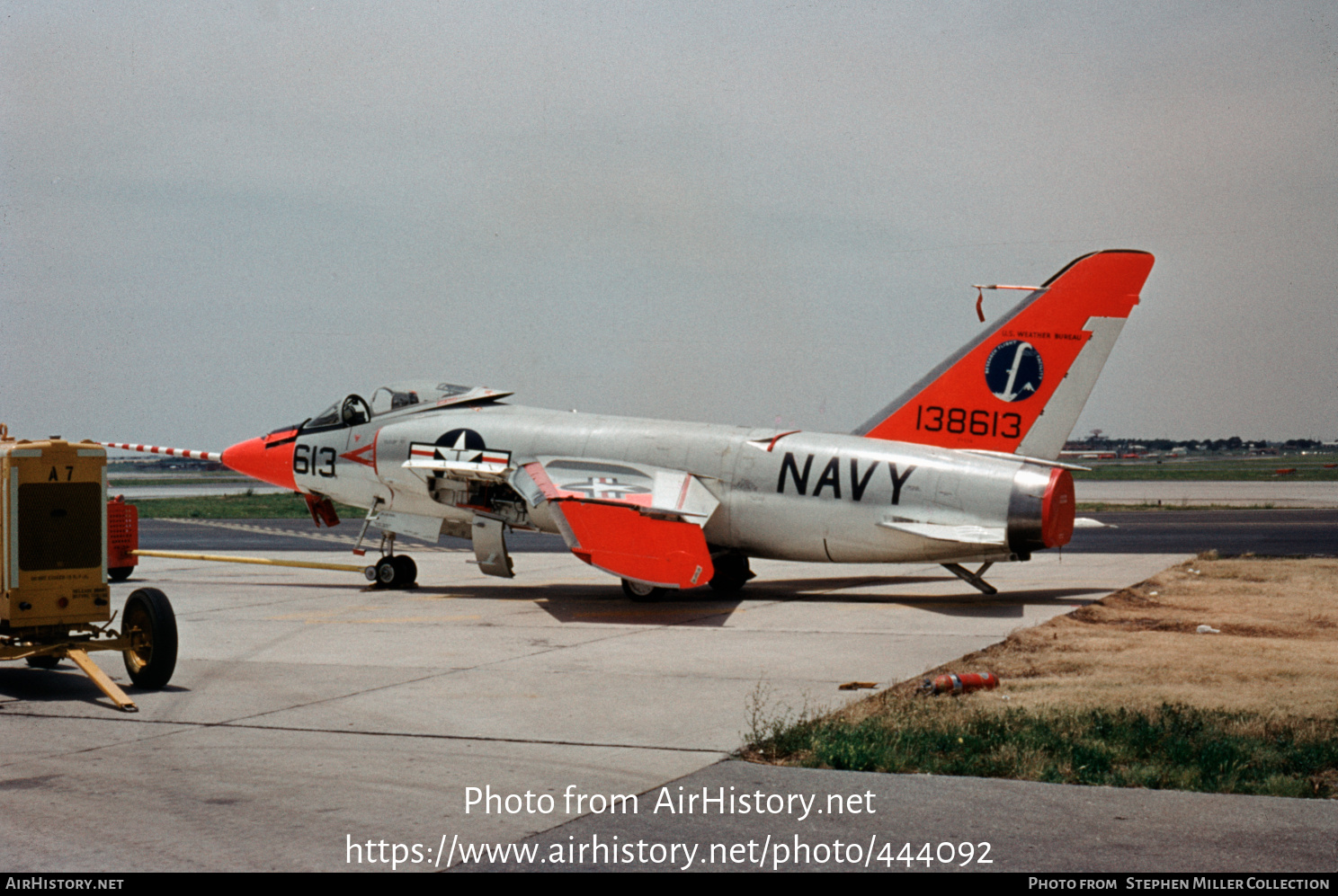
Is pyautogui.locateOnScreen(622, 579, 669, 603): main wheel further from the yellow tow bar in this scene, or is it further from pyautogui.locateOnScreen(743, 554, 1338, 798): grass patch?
pyautogui.locateOnScreen(743, 554, 1338, 798): grass patch

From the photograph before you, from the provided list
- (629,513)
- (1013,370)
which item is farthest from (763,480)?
(1013,370)

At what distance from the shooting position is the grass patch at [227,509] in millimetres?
47031

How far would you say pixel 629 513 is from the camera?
16797mm

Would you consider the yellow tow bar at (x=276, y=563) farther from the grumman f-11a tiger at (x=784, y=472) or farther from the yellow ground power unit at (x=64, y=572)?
the yellow ground power unit at (x=64, y=572)

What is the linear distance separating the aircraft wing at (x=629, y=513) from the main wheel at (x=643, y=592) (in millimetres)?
1494

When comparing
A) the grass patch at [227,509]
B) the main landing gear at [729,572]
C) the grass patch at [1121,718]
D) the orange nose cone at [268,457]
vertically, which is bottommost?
the grass patch at [227,509]

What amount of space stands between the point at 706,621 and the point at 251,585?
937cm

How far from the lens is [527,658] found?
1260 cm

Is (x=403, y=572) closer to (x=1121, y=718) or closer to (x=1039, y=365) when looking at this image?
(x=1039, y=365)

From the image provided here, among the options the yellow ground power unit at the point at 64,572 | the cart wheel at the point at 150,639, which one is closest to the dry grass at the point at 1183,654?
the cart wheel at the point at 150,639

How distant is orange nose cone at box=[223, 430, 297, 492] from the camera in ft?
72.3

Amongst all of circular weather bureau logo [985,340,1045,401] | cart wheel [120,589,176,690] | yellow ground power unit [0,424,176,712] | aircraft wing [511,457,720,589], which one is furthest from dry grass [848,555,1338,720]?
yellow ground power unit [0,424,176,712]
